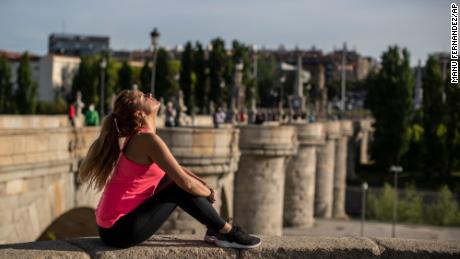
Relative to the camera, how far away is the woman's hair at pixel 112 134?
518 cm

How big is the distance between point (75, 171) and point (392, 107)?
A: 5195 centimetres

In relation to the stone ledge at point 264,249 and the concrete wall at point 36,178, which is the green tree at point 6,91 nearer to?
the concrete wall at point 36,178

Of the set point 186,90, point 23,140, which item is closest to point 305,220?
point 23,140

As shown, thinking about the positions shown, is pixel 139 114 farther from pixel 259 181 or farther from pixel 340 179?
pixel 340 179

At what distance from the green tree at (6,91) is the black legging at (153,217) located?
198 ft

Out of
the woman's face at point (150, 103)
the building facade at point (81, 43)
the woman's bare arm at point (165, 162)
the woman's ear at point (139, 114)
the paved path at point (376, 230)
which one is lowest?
the paved path at point (376, 230)

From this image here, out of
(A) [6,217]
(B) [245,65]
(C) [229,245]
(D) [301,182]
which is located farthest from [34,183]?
(B) [245,65]

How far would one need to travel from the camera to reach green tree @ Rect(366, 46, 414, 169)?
62781 millimetres

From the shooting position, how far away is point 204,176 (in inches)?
629

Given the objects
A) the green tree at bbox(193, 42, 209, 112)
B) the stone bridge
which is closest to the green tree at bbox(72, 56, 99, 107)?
the green tree at bbox(193, 42, 209, 112)

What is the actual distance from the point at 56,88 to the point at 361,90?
82101 mm

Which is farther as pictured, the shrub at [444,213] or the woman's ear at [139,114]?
the shrub at [444,213]

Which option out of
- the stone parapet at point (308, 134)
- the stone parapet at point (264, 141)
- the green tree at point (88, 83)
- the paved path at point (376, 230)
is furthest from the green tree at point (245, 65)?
the stone parapet at point (264, 141)

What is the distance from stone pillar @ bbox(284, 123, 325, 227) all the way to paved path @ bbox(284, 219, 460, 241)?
0.64m
